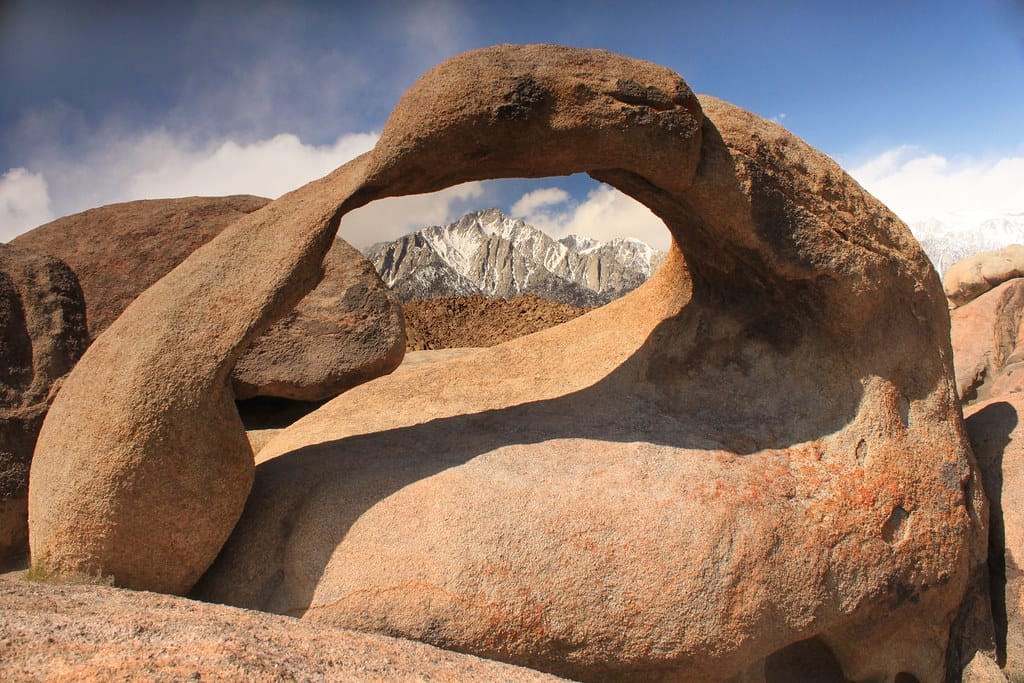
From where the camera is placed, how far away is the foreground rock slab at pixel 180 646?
1326 mm

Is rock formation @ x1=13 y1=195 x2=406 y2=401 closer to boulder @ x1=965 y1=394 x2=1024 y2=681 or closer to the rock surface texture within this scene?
the rock surface texture

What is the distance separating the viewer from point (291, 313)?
11.8 feet

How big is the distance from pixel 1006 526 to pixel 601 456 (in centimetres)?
158

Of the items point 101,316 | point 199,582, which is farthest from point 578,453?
point 101,316

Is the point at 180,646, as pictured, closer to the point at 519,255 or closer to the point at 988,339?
the point at 988,339

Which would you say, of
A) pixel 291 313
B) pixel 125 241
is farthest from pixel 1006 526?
pixel 125 241

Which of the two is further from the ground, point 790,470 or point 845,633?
point 790,470

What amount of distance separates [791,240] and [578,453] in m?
1.03

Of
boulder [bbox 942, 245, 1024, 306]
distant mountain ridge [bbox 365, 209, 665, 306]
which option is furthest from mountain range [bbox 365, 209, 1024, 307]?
boulder [bbox 942, 245, 1024, 306]

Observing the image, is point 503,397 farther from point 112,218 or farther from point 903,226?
point 112,218

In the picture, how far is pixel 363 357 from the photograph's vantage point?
3486 millimetres

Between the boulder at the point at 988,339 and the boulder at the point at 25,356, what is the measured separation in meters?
5.49

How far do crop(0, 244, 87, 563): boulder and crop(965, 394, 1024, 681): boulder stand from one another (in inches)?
130

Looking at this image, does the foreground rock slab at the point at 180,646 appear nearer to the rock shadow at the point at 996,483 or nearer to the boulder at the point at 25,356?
the boulder at the point at 25,356
